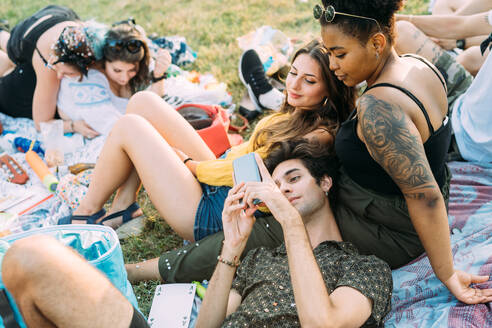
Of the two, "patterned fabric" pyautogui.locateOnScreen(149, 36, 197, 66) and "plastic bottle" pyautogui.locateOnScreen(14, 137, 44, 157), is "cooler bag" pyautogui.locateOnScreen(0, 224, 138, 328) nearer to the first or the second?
"plastic bottle" pyautogui.locateOnScreen(14, 137, 44, 157)

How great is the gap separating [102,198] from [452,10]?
4.54m

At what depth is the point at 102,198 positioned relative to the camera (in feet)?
10.3

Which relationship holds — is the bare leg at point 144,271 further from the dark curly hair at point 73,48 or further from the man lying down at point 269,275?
the dark curly hair at point 73,48

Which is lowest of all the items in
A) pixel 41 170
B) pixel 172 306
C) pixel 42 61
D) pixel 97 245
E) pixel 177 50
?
pixel 172 306

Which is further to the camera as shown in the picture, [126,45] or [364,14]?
[126,45]

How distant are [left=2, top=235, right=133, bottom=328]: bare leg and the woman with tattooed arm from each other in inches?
53.2

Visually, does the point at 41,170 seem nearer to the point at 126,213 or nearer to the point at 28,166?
the point at 28,166

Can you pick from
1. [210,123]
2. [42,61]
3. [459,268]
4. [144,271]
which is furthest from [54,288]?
[42,61]

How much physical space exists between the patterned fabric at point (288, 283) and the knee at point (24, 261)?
1008 mm

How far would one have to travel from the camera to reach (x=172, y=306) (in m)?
2.58

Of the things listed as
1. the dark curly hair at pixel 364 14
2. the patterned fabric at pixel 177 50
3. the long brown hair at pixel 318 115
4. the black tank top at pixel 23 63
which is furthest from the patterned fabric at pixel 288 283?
the patterned fabric at pixel 177 50

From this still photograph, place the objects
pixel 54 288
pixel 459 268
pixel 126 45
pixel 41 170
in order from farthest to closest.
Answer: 1. pixel 126 45
2. pixel 41 170
3. pixel 459 268
4. pixel 54 288

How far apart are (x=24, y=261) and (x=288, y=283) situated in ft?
A: 4.17

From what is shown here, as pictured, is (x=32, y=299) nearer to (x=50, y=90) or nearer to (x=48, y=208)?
(x=48, y=208)
